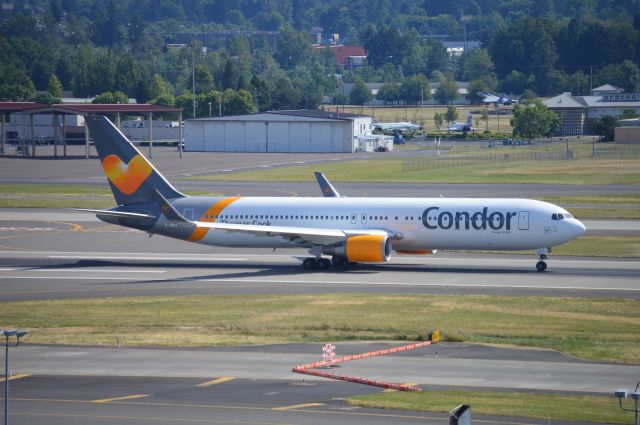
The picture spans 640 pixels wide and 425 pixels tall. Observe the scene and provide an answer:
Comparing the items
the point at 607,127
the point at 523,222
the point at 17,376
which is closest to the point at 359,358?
the point at 17,376

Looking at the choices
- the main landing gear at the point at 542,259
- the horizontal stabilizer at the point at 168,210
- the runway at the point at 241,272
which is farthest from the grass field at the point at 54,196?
the main landing gear at the point at 542,259

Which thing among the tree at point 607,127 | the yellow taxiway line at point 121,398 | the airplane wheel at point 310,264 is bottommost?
the yellow taxiway line at point 121,398

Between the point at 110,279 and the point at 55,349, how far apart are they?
58.1ft

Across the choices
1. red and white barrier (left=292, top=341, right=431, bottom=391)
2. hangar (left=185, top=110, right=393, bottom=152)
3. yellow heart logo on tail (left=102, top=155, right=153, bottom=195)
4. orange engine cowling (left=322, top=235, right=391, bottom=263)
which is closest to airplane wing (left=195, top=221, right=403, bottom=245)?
orange engine cowling (left=322, top=235, right=391, bottom=263)

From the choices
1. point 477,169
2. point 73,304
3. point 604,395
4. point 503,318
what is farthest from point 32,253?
point 477,169

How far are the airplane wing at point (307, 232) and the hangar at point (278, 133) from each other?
11099 cm

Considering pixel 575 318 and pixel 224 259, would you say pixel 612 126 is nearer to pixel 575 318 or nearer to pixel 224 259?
pixel 224 259

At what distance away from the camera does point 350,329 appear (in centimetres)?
4281

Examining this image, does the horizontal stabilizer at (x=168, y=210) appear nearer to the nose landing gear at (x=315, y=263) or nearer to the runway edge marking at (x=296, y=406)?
the nose landing gear at (x=315, y=263)

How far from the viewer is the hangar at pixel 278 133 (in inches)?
6757

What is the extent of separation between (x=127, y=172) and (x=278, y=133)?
11046 centimetres

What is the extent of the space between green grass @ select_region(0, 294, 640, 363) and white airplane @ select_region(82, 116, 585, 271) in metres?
8.43

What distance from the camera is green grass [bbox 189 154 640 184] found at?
118 metres

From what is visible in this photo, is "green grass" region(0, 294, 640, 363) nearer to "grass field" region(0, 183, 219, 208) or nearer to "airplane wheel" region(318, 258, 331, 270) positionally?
"airplane wheel" region(318, 258, 331, 270)
